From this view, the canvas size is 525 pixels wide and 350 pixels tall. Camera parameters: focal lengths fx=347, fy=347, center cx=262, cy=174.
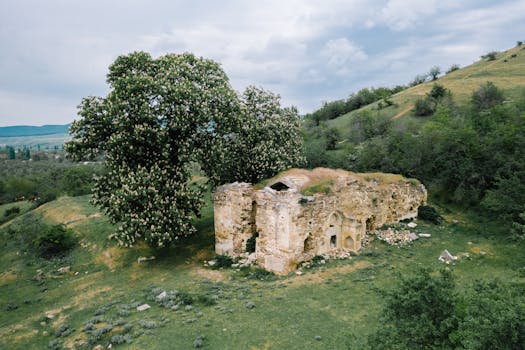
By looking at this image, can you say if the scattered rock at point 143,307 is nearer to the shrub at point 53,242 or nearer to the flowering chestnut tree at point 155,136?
the flowering chestnut tree at point 155,136

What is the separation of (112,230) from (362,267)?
18841 mm

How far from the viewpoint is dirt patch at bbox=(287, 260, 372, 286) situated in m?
16.6

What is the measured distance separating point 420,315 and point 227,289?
32.1 feet

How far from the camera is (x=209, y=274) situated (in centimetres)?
1855

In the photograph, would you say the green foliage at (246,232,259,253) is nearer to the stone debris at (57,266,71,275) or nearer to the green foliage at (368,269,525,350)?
the green foliage at (368,269,525,350)

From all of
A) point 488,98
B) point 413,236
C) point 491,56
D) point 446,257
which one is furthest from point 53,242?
point 491,56

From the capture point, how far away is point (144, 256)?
22.1m

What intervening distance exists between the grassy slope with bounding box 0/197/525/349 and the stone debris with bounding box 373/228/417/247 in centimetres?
54

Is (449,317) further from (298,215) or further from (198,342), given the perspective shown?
(298,215)

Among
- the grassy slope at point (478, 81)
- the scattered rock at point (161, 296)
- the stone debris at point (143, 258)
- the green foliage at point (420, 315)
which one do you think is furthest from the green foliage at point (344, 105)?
the green foliage at point (420, 315)

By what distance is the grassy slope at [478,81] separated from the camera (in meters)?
52.5

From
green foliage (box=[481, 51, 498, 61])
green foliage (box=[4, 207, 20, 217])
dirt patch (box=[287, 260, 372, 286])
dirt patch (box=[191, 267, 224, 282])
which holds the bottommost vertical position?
green foliage (box=[4, 207, 20, 217])

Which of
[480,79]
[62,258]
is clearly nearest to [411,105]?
[480,79]

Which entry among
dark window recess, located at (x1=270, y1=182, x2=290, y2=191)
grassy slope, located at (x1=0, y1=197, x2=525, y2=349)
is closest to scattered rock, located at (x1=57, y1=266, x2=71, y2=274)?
Result: grassy slope, located at (x1=0, y1=197, x2=525, y2=349)
